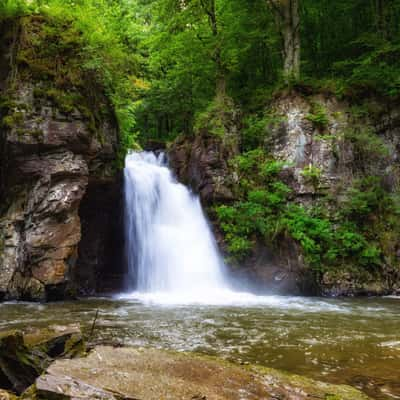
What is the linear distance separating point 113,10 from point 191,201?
532 inches

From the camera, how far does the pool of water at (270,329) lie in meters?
4.43

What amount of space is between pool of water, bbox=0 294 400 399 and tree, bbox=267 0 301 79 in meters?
9.66

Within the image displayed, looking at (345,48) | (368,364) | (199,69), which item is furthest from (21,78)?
(345,48)

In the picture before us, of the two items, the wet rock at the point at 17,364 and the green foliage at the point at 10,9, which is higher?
the green foliage at the point at 10,9

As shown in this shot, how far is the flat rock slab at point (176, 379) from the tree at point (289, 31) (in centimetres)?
1373

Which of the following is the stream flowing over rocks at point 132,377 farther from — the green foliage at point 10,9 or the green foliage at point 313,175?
the green foliage at point 313,175

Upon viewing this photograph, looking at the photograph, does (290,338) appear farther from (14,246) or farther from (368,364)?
(14,246)

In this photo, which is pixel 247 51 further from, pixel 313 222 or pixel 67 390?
pixel 67 390

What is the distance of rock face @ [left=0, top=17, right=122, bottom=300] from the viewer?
9.62 m

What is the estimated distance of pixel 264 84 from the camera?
18.3 meters

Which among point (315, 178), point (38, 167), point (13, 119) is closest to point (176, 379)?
point (38, 167)

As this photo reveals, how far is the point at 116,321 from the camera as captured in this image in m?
7.11

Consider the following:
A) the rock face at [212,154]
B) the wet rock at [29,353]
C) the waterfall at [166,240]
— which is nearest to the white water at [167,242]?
the waterfall at [166,240]

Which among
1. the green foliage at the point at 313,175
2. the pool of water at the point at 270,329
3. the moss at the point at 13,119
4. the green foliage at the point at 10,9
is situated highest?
the green foliage at the point at 10,9
